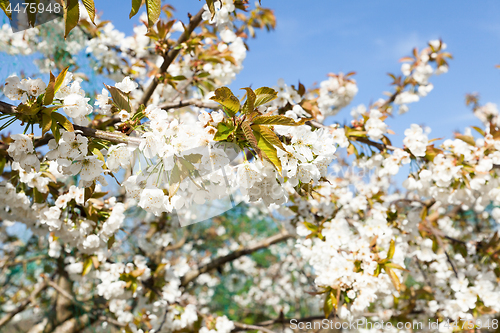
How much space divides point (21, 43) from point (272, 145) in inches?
104

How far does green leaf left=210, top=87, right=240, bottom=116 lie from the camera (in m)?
0.81

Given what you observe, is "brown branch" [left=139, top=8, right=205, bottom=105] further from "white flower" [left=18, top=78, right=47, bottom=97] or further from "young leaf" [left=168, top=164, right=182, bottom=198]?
"young leaf" [left=168, top=164, right=182, bottom=198]

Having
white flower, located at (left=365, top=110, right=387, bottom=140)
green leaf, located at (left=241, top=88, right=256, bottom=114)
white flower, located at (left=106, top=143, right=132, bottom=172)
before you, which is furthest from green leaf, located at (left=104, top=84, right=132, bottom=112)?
white flower, located at (left=365, top=110, right=387, bottom=140)

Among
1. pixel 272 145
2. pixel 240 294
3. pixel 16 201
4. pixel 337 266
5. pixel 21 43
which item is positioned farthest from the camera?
pixel 240 294

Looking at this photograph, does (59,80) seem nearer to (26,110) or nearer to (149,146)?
(26,110)

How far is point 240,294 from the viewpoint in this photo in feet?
22.7

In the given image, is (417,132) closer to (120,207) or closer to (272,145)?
(272,145)

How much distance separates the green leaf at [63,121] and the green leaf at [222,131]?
40 centimetres

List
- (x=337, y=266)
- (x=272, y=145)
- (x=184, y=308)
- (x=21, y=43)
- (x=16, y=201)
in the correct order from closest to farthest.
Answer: (x=272, y=145)
(x=16, y=201)
(x=337, y=266)
(x=184, y=308)
(x=21, y=43)

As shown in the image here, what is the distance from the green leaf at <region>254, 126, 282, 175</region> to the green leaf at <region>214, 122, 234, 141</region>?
8 centimetres

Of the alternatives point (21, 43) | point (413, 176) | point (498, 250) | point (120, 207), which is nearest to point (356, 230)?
point (413, 176)

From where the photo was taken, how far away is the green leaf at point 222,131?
2.79 ft

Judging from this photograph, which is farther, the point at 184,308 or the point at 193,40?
the point at 184,308

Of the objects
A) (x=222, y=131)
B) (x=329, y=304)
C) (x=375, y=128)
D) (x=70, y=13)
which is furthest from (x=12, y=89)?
(x=375, y=128)
